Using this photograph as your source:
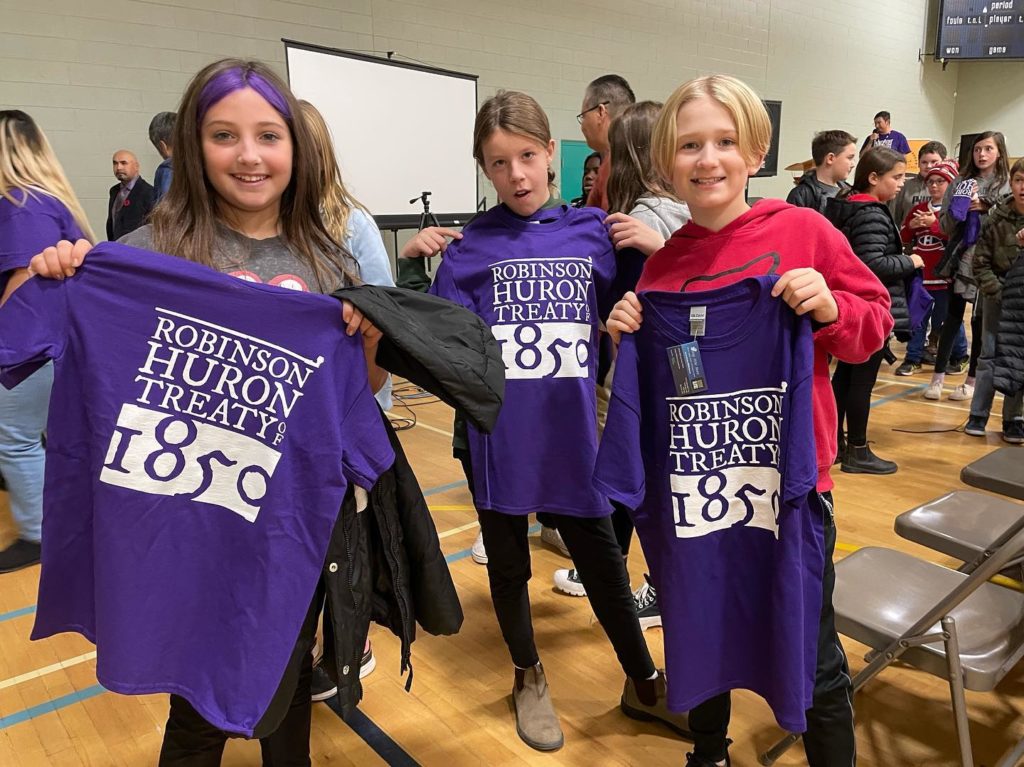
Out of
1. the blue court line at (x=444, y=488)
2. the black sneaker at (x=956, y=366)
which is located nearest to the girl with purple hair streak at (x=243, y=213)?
the blue court line at (x=444, y=488)

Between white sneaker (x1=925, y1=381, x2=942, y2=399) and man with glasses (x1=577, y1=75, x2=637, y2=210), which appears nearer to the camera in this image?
man with glasses (x1=577, y1=75, x2=637, y2=210)

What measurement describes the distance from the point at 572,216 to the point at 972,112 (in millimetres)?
13703

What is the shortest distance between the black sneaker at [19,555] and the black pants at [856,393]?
3.87m

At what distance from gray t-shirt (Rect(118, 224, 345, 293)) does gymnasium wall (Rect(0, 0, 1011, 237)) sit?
173 inches

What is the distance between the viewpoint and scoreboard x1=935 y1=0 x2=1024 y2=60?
420 inches

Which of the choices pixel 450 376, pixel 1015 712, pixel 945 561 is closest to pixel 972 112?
pixel 945 561

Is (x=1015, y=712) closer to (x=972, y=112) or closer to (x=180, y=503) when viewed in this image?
(x=180, y=503)

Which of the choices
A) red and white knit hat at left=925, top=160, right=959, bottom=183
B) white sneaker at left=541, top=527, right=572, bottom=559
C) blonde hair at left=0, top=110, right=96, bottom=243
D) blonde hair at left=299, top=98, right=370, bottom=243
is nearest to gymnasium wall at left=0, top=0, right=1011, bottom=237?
blonde hair at left=0, top=110, right=96, bottom=243

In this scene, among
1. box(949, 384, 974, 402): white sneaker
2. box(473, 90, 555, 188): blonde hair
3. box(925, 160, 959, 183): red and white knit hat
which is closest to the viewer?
box(473, 90, 555, 188): blonde hair

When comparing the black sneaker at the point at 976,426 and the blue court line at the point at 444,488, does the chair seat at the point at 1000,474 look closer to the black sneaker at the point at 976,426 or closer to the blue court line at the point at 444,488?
the black sneaker at the point at 976,426

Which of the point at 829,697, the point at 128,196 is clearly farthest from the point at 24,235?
the point at 829,697

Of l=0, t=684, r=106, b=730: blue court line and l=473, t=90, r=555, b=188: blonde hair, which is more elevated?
l=473, t=90, r=555, b=188: blonde hair

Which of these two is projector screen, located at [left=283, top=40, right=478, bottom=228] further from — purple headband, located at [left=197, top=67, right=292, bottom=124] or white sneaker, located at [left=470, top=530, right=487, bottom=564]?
purple headband, located at [left=197, top=67, right=292, bottom=124]

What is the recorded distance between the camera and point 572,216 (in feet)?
5.80
